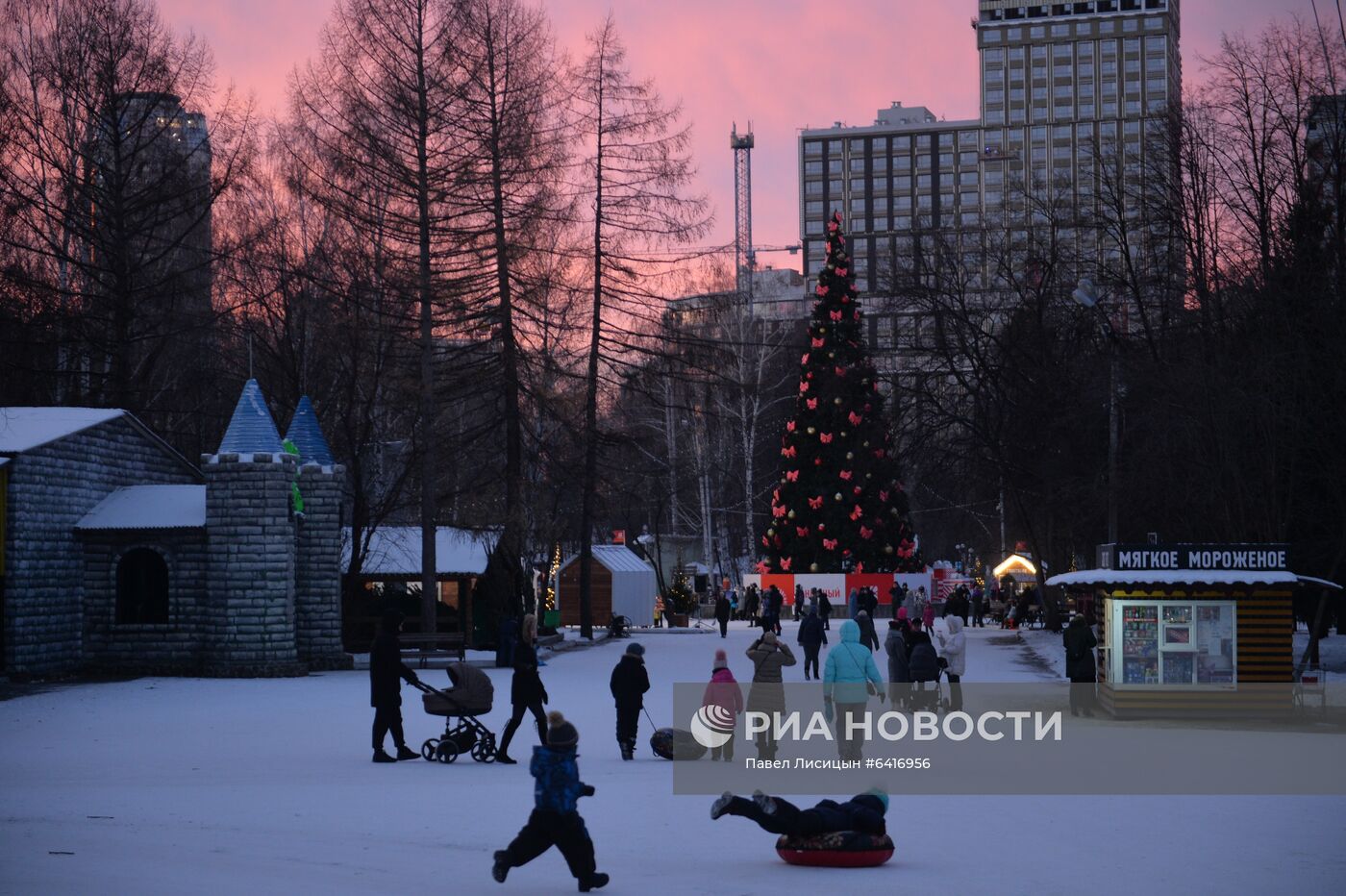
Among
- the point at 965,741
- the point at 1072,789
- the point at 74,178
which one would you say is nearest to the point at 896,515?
the point at 74,178

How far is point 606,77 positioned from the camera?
4766 cm

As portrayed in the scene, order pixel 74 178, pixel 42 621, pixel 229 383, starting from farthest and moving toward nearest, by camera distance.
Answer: pixel 229 383 < pixel 74 178 < pixel 42 621

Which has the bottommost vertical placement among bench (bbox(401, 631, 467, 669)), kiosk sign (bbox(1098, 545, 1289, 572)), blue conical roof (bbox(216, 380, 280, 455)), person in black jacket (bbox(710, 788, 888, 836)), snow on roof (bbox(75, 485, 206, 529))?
bench (bbox(401, 631, 467, 669))

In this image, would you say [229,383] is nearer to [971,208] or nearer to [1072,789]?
[1072,789]

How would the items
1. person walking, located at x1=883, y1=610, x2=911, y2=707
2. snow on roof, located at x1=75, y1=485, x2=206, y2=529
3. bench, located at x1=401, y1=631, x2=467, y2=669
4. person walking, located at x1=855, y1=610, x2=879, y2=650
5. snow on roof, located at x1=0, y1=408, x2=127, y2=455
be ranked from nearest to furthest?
person walking, located at x1=883, y1=610, x2=911, y2=707 < person walking, located at x1=855, y1=610, x2=879, y2=650 < snow on roof, located at x1=0, y1=408, x2=127, y2=455 < snow on roof, located at x1=75, y1=485, x2=206, y2=529 < bench, located at x1=401, y1=631, x2=467, y2=669

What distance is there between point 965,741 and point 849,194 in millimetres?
174494

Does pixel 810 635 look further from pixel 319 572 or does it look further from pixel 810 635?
pixel 319 572

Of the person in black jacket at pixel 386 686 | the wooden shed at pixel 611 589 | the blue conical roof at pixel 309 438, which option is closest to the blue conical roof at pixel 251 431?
the blue conical roof at pixel 309 438

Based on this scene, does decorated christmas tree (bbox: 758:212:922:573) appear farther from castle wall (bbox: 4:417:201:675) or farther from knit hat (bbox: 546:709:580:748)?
knit hat (bbox: 546:709:580:748)

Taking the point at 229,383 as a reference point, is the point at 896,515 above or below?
below

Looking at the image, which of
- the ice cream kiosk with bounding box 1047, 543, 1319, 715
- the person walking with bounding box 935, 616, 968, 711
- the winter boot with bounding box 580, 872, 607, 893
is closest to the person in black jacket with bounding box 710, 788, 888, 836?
the winter boot with bounding box 580, 872, 607, 893

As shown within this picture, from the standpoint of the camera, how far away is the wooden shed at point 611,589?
58.2 m

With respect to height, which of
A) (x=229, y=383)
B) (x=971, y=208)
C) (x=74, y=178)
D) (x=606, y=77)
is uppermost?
(x=971, y=208)

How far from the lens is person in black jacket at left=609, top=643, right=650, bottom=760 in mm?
18875
